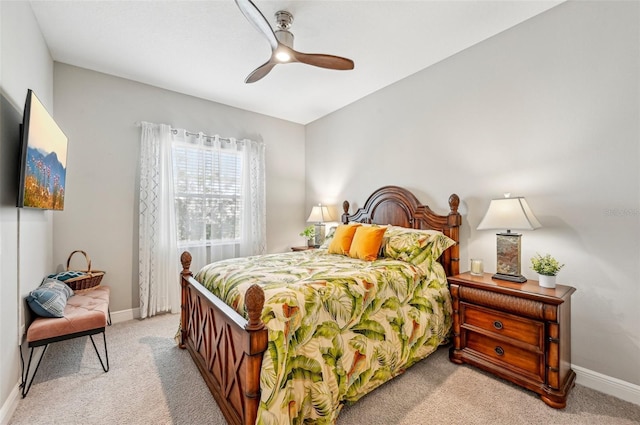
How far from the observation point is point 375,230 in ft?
9.17

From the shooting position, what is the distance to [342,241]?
9.82 feet

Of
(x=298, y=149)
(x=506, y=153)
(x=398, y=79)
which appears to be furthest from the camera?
(x=298, y=149)

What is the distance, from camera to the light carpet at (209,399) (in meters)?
1.72

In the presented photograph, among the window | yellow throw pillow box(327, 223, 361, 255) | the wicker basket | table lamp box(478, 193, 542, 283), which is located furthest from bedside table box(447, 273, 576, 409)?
the wicker basket

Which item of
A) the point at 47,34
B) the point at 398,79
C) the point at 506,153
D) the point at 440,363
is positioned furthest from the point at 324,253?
the point at 47,34

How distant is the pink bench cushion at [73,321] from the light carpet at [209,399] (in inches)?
16.0

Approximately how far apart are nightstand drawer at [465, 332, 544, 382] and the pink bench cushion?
291 cm

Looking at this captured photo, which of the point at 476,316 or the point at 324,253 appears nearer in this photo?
the point at 476,316

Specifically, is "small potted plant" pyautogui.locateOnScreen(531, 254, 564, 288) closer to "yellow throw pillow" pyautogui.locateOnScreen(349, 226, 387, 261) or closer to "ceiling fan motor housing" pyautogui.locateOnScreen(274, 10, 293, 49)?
"yellow throw pillow" pyautogui.locateOnScreen(349, 226, 387, 261)

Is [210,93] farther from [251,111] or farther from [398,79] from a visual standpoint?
[398,79]

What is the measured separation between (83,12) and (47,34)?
606 millimetres

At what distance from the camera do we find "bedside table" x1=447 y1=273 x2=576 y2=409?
1838 millimetres

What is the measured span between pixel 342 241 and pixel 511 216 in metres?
1.51

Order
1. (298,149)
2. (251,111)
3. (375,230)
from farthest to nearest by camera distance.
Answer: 1. (298,149)
2. (251,111)
3. (375,230)
